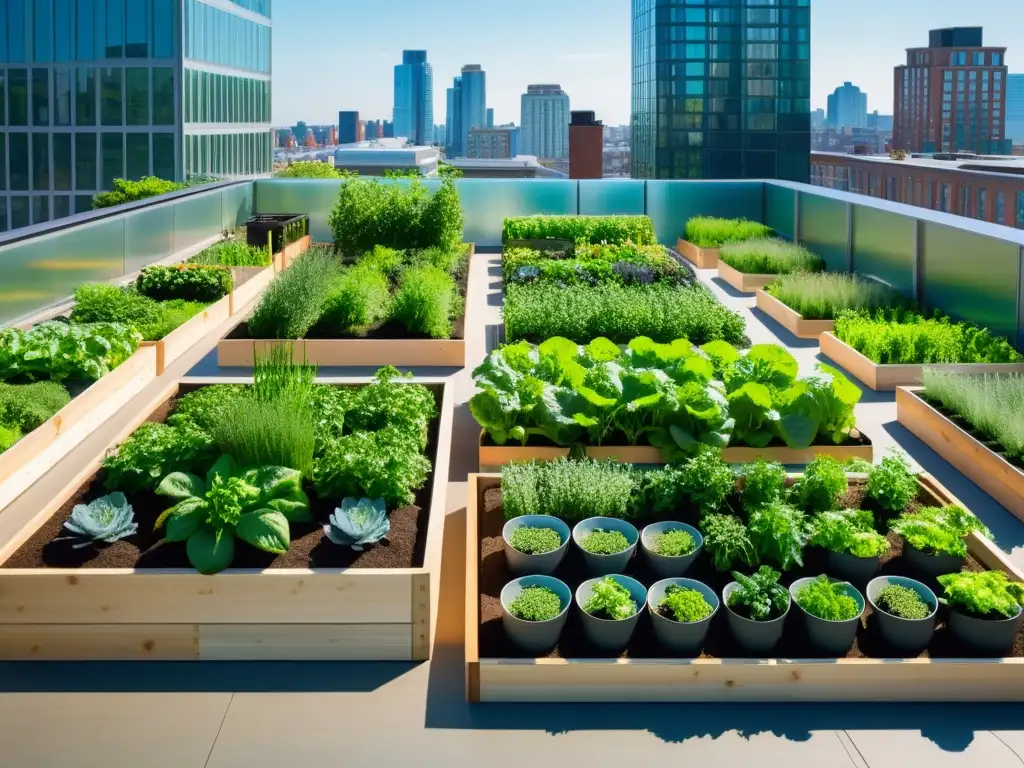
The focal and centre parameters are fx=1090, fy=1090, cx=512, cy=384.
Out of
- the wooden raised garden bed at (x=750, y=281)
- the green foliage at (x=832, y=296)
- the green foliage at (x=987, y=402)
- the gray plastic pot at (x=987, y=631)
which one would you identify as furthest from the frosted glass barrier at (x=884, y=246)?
the gray plastic pot at (x=987, y=631)

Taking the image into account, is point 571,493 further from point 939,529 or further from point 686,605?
point 939,529

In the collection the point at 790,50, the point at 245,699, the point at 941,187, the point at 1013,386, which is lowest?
the point at 245,699

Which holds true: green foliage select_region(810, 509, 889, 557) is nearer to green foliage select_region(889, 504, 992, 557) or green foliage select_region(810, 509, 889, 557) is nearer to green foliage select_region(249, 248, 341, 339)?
green foliage select_region(889, 504, 992, 557)

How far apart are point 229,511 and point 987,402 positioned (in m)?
3.98

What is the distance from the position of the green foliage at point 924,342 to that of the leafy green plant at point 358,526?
4494 mm

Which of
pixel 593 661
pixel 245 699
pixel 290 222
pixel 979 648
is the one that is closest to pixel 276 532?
pixel 245 699

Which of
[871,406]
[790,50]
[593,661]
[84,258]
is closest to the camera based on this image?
[593,661]

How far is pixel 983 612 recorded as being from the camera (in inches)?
143

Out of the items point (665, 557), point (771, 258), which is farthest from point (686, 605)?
point (771, 258)

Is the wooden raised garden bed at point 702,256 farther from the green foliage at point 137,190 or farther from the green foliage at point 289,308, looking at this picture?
the green foliage at point 137,190

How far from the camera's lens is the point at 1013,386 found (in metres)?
6.06

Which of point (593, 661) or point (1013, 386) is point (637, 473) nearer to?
point (593, 661)

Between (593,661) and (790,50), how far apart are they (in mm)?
42197

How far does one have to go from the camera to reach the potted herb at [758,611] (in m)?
3.61
